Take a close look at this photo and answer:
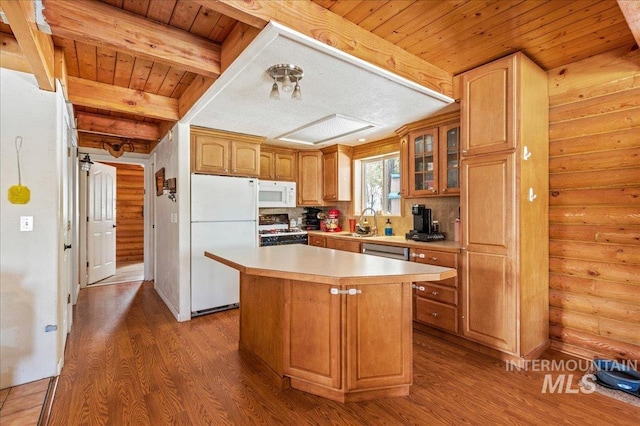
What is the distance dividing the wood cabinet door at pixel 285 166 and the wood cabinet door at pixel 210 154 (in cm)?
101

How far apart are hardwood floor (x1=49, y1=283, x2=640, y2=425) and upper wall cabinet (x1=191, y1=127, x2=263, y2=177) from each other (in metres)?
1.91

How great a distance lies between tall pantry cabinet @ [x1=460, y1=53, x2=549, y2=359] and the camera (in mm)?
2387

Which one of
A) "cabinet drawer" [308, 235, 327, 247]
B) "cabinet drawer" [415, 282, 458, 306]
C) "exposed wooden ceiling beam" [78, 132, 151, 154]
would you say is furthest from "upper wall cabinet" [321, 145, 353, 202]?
"exposed wooden ceiling beam" [78, 132, 151, 154]

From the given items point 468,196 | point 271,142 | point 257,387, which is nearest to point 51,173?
point 257,387

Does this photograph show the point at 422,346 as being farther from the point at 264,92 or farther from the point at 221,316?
the point at 264,92

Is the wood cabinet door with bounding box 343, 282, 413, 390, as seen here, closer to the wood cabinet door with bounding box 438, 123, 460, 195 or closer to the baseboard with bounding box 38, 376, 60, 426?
the wood cabinet door with bounding box 438, 123, 460, 195

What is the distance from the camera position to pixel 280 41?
179 cm

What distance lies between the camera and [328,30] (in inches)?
73.2

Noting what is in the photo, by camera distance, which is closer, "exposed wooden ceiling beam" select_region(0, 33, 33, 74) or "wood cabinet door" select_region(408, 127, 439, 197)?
"exposed wooden ceiling beam" select_region(0, 33, 33, 74)

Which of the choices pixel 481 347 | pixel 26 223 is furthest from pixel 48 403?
pixel 481 347

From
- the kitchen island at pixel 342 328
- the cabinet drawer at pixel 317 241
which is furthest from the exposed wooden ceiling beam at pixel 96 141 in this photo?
the kitchen island at pixel 342 328

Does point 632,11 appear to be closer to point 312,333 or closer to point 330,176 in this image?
point 312,333

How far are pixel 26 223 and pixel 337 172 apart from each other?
3.55m

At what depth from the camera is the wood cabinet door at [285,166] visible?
4.80 m
